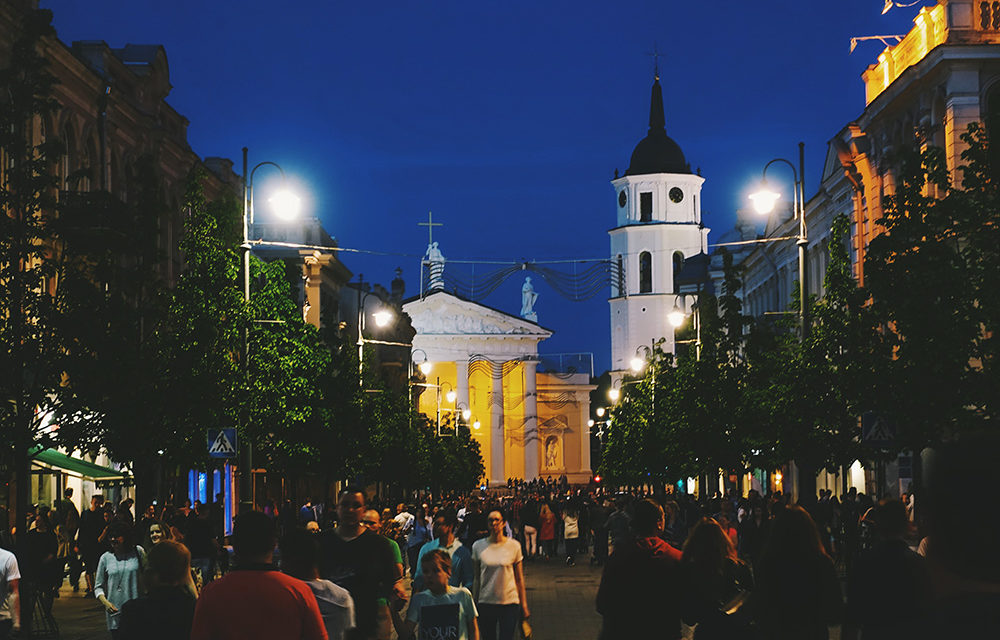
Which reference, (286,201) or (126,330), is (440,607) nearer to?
(126,330)

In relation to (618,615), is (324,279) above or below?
above

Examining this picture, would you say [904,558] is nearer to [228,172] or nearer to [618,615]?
[618,615]

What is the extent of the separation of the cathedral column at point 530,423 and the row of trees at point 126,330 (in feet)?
301

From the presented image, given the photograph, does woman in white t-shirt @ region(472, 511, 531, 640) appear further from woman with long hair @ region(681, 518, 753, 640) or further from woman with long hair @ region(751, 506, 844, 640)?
woman with long hair @ region(751, 506, 844, 640)

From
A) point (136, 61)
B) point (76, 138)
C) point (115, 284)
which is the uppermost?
point (136, 61)

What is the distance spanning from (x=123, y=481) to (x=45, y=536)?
606 inches

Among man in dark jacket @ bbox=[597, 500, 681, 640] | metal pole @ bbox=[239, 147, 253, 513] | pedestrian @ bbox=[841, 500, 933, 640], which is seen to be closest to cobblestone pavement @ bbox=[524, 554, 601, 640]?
metal pole @ bbox=[239, 147, 253, 513]

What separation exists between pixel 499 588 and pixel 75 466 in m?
22.2

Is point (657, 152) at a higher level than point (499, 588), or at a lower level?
higher

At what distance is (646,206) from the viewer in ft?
440

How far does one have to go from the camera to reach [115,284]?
80.4 feet

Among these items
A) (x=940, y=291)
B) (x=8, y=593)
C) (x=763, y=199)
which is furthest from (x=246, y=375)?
(x=8, y=593)

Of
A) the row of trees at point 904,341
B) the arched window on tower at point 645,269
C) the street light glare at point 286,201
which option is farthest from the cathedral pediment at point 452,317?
the street light glare at point 286,201

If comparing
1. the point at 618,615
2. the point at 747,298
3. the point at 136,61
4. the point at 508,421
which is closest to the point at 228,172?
the point at 136,61
